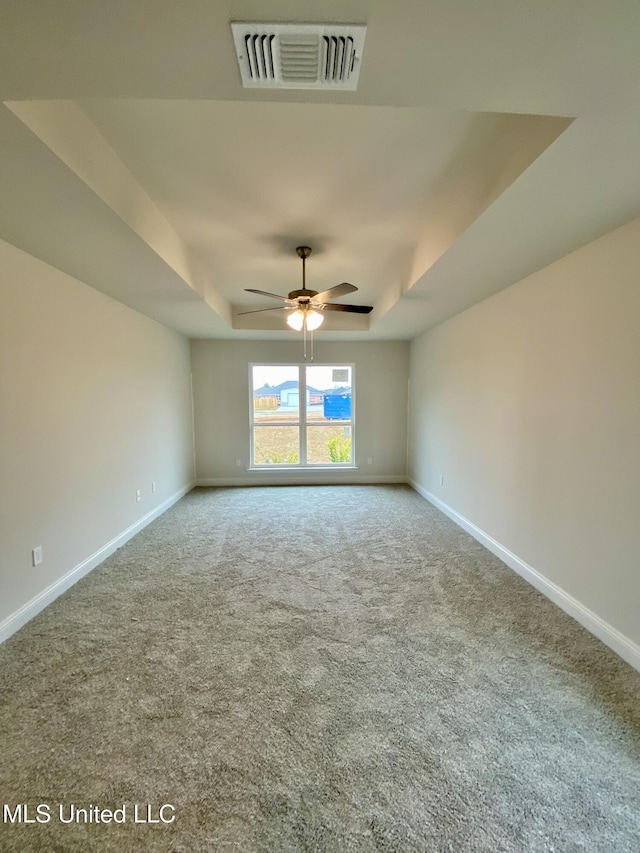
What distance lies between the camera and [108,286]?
3.06m

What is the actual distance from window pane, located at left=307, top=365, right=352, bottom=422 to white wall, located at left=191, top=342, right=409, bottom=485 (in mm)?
179

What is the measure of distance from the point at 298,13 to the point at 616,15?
0.84m

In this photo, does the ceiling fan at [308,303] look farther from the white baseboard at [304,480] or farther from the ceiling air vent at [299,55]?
the white baseboard at [304,480]

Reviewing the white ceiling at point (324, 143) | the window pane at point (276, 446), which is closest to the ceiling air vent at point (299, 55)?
the white ceiling at point (324, 143)

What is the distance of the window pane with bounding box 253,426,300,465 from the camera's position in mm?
6043

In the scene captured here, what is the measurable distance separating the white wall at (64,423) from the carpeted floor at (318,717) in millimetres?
380

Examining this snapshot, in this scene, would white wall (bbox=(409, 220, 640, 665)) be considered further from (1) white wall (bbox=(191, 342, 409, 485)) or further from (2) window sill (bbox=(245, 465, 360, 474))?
(2) window sill (bbox=(245, 465, 360, 474))

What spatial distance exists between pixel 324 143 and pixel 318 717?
2.71 meters

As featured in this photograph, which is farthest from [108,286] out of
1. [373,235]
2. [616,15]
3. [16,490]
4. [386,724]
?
[386,724]

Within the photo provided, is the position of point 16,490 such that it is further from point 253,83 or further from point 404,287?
point 404,287

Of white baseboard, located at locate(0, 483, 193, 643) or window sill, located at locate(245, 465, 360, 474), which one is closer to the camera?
white baseboard, located at locate(0, 483, 193, 643)

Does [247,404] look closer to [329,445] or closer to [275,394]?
[275,394]

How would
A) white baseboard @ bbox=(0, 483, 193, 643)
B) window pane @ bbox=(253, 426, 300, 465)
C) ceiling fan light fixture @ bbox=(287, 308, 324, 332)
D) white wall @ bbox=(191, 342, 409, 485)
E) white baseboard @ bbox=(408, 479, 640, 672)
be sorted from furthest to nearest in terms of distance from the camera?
window pane @ bbox=(253, 426, 300, 465)
white wall @ bbox=(191, 342, 409, 485)
ceiling fan light fixture @ bbox=(287, 308, 324, 332)
white baseboard @ bbox=(0, 483, 193, 643)
white baseboard @ bbox=(408, 479, 640, 672)

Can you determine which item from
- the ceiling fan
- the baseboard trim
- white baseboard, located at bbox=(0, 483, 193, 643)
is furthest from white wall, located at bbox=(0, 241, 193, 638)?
the baseboard trim
